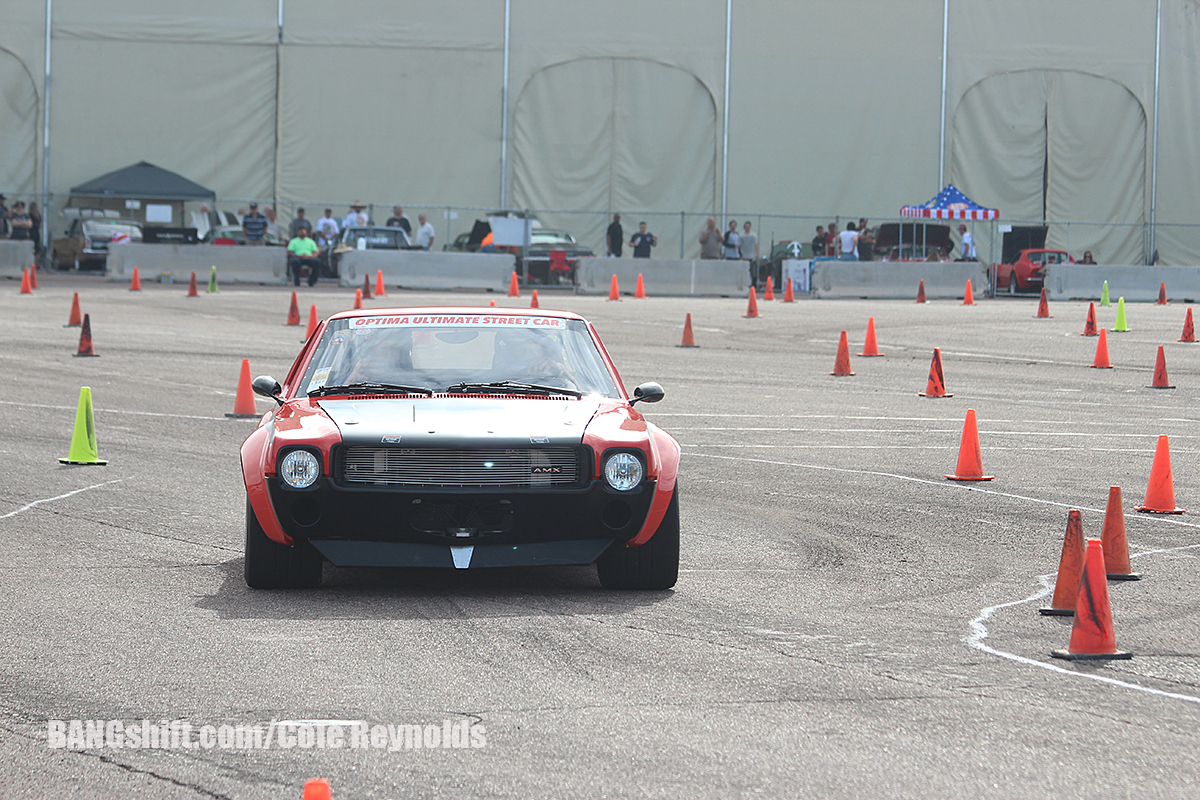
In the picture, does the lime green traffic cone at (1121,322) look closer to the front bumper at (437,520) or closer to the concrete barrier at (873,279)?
the concrete barrier at (873,279)

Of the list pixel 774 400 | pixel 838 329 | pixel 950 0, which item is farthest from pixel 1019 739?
pixel 950 0

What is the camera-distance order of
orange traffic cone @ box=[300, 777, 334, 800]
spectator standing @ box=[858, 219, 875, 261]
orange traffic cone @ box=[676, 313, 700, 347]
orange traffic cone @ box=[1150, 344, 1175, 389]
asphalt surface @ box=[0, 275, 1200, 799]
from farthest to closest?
1. spectator standing @ box=[858, 219, 875, 261]
2. orange traffic cone @ box=[676, 313, 700, 347]
3. orange traffic cone @ box=[1150, 344, 1175, 389]
4. asphalt surface @ box=[0, 275, 1200, 799]
5. orange traffic cone @ box=[300, 777, 334, 800]

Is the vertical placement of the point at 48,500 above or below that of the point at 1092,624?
below

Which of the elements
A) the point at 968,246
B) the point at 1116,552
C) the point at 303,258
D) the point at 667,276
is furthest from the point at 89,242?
the point at 1116,552

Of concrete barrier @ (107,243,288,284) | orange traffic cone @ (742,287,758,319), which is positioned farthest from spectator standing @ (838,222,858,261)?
concrete barrier @ (107,243,288,284)

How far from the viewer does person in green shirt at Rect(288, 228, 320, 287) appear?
35.9 m

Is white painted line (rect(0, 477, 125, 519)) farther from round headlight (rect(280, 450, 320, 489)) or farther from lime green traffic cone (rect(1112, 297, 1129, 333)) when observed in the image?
lime green traffic cone (rect(1112, 297, 1129, 333))

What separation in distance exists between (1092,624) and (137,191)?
1580 inches

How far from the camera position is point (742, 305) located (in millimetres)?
32031

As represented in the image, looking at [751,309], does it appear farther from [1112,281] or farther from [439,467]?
[439,467]

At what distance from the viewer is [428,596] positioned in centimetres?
714

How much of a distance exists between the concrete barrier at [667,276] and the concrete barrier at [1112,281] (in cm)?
721

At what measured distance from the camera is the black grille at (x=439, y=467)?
6863mm

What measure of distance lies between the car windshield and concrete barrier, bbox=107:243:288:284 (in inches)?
1128
